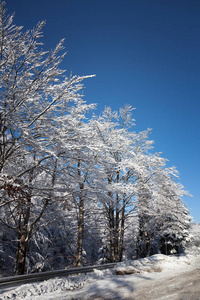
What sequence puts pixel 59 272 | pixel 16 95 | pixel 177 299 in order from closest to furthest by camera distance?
pixel 177 299, pixel 16 95, pixel 59 272

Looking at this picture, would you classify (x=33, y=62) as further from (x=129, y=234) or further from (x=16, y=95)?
(x=129, y=234)

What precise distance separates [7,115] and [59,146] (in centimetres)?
A: 184

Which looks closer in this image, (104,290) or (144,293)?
(144,293)

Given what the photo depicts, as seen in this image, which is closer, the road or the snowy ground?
the road

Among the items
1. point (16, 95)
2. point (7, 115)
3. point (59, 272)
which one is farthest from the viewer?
point (59, 272)

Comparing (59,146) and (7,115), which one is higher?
(7,115)

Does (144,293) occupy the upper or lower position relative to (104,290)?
upper

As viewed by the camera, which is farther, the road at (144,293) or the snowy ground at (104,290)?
the snowy ground at (104,290)

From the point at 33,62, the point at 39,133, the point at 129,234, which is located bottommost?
the point at 129,234

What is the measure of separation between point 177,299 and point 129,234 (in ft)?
93.8

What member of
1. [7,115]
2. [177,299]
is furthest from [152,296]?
[7,115]

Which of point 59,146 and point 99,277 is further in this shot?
point 99,277

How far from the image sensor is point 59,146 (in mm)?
6742

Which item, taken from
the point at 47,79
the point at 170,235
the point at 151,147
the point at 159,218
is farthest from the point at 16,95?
the point at 170,235
